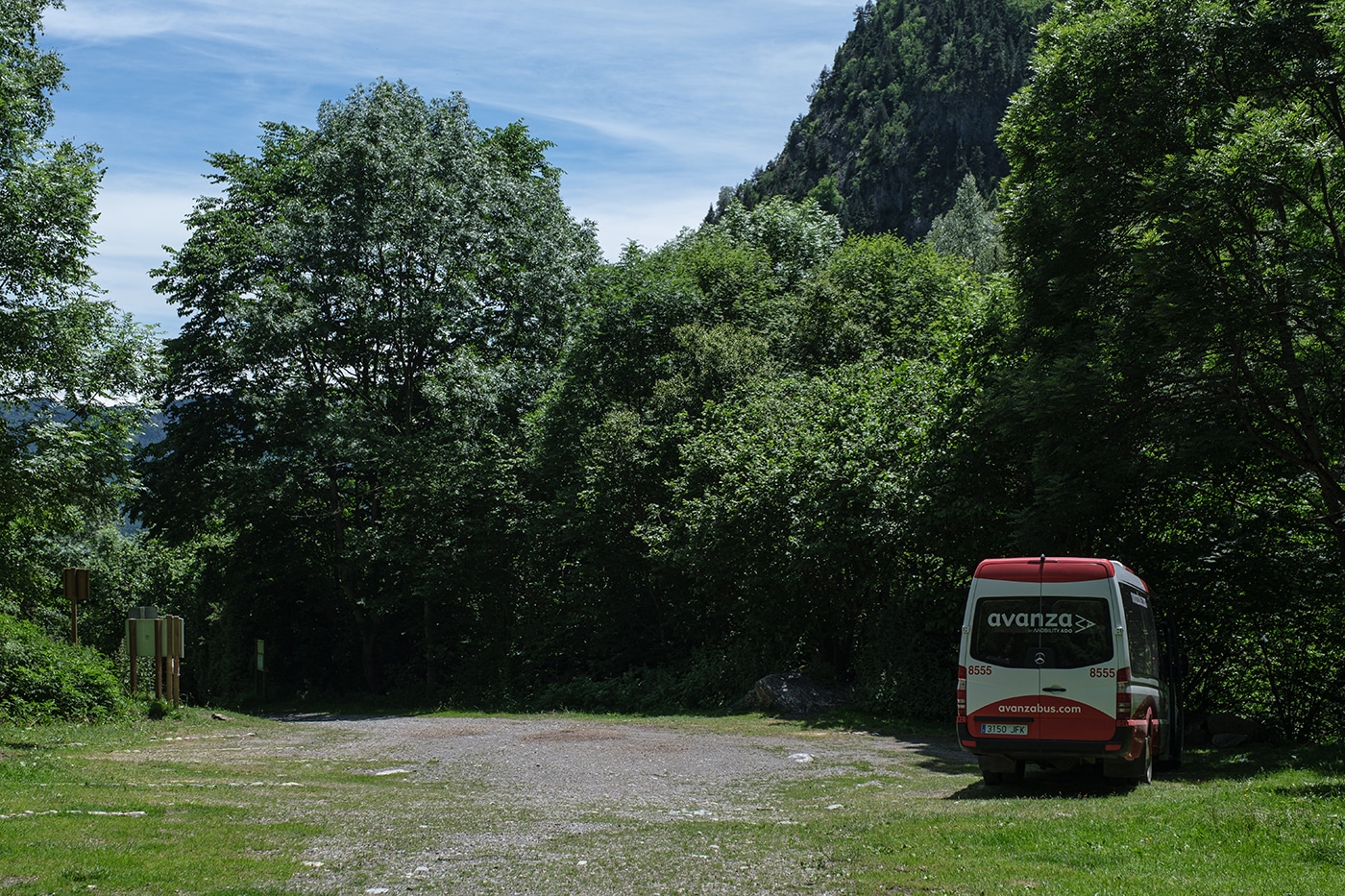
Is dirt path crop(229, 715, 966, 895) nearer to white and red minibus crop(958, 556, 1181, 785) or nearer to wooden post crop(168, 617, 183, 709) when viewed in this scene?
white and red minibus crop(958, 556, 1181, 785)

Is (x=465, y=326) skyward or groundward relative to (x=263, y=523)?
skyward

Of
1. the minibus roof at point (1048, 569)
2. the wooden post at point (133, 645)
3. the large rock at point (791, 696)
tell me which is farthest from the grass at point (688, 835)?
the large rock at point (791, 696)

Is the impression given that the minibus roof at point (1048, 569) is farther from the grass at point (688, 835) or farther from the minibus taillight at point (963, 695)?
the grass at point (688, 835)

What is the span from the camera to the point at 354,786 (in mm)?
12625

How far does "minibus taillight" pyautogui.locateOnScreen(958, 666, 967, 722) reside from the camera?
12.4 meters

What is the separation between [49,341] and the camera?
18.5 metres

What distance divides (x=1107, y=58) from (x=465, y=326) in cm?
2137

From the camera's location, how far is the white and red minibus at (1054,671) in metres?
11.8

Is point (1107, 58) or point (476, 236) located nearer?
point (1107, 58)

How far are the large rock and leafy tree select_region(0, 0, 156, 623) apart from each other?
1294cm

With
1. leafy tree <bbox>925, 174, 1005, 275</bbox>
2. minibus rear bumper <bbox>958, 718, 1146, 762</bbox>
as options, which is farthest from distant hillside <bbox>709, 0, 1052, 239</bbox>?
minibus rear bumper <bbox>958, 718, 1146, 762</bbox>

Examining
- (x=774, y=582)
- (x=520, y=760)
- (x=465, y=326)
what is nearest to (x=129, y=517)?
(x=465, y=326)

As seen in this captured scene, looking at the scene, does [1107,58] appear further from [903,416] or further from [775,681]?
[775,681]

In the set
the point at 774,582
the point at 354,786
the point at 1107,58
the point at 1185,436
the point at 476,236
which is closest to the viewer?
the point at 354,786
